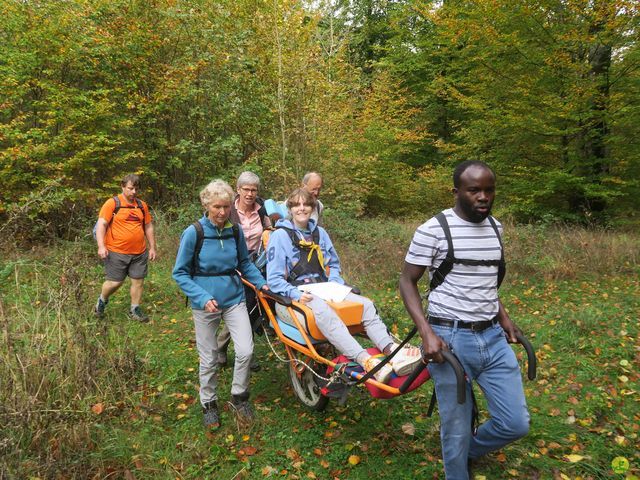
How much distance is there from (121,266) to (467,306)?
500 cm

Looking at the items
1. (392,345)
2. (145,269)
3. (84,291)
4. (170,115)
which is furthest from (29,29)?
(392,345)

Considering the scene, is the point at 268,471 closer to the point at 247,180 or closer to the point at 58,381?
the point at 58,381

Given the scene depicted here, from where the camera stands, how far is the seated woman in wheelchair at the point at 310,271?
3.28 m

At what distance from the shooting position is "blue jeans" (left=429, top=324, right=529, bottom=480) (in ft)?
8.02

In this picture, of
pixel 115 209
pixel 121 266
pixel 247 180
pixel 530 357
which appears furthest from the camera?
pixel 121 266

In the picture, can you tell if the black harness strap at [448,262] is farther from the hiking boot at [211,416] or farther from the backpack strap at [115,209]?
the backpack strap at [115,209]

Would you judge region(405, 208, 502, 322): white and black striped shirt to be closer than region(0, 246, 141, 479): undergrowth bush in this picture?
Yes

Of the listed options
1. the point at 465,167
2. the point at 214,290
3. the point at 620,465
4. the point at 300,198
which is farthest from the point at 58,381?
the point at 620,465

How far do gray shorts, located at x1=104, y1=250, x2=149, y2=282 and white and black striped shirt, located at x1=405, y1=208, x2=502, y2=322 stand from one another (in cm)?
471

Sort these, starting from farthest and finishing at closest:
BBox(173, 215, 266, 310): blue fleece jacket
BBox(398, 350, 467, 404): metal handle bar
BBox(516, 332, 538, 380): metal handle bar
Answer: BBox(173, 215, 266, 310): blue fleece jacket < BBox(516, 332, 538, 380): metal handle bar < BBox(398, 350, 467, 404): metal handle bar

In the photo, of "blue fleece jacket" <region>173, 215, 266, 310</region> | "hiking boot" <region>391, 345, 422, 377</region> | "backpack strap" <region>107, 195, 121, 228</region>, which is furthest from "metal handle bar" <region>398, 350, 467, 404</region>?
"backpack strap" <region>107, 195, 121, 228</region>

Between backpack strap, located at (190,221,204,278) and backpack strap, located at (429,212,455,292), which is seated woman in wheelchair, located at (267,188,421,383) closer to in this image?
backpack strap, located at (190,221,204,278)

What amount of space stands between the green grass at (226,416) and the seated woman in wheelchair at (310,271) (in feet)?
3.23

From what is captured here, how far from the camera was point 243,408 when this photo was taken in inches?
150
